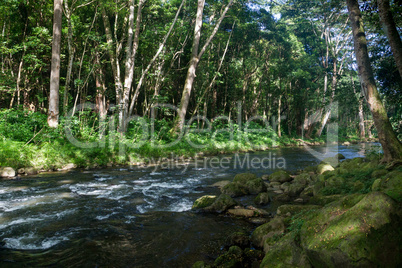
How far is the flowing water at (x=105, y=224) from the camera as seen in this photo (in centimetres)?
417

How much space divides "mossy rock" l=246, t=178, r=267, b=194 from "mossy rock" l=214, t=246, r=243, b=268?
166 inches

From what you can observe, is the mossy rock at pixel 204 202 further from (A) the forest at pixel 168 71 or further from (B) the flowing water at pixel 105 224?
(A) the forest at pixel 168 71

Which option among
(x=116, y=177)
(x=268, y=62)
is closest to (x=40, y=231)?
(x=116, y=177)

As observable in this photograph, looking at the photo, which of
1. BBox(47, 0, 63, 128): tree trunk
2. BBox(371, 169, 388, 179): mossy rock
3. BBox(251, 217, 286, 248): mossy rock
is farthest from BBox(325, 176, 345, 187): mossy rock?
BBox(47, 0, 63, 128): tree trunk

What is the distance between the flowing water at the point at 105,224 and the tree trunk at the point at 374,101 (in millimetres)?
4396

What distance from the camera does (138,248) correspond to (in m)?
4.47

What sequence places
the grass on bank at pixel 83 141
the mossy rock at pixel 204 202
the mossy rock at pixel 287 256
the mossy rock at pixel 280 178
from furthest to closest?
the grass on bank at pixel 83 141 → the mossy rock at pixel 280 178 → the mossy rock at pixel 204 202 → the mossy rock at pixel 287 256

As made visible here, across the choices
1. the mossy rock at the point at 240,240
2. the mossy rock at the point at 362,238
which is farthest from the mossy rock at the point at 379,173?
the mossy rock at the point at 240,240

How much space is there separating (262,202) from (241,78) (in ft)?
66.7

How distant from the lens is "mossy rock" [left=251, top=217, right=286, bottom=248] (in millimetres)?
4333

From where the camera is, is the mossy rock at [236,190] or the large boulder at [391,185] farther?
the mossy rock at [236,190]

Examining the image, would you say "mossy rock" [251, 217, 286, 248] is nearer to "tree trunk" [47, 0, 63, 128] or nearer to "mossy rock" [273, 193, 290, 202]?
"mossy rock" [273, 193, 290, 202]

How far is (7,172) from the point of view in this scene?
9.17 metres

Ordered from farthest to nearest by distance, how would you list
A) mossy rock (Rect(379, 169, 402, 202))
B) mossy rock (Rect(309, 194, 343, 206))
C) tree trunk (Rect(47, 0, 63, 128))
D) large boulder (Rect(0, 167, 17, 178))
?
1. tree trunk (Rect(47, 0, 63, 128))
2. large boulder (Rect(0, 167, 17, 178))
3. mossy rock (Rect(309, 194, 343, 206))
4. mossy rock (Rect(379, 169, 402, 202))
